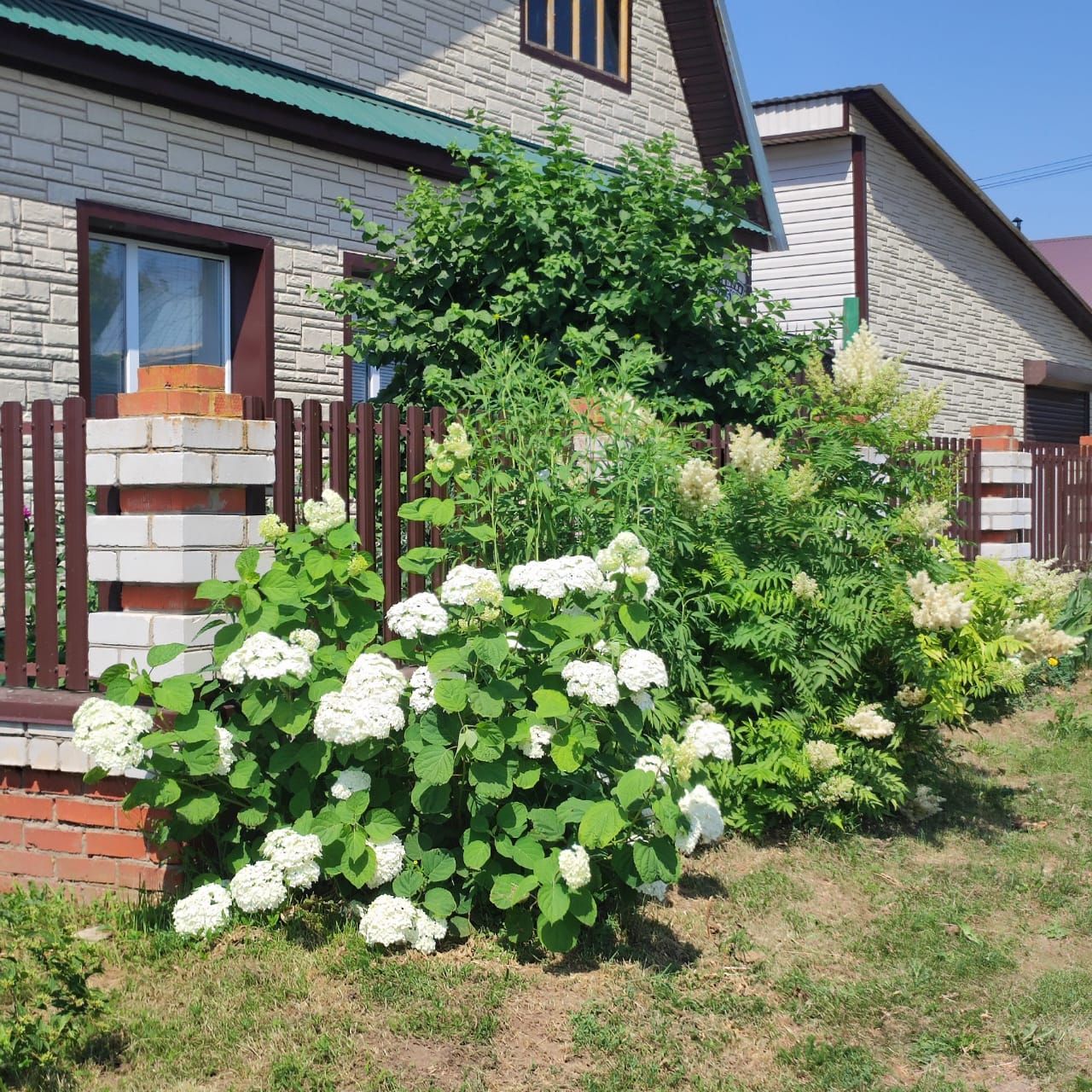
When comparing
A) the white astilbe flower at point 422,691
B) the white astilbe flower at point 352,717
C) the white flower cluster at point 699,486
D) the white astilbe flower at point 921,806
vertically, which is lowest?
the white astilbe flower at point 921,806

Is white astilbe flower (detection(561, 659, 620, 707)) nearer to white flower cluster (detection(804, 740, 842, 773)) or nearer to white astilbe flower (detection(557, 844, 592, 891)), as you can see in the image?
white astilbe flower (detection(557, 844, 592, 891))

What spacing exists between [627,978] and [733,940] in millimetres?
489

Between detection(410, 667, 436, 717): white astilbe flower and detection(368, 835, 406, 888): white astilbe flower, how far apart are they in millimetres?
411

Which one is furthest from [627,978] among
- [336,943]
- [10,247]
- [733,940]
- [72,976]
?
[10,247]

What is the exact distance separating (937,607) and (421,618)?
2004mm

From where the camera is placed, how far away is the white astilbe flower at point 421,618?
152 inches

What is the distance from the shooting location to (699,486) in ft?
15.6

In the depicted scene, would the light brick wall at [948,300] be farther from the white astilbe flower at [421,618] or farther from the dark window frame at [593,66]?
the white astilbe flower at [421,618]

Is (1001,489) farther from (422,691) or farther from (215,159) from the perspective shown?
(422,691)

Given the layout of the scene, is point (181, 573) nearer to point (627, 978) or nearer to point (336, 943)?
point (336, 943)

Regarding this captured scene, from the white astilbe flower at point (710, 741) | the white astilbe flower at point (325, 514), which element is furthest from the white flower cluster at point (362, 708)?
the white astilbe flower at point (710, 741)

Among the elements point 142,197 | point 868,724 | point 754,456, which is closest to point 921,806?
point 868,724

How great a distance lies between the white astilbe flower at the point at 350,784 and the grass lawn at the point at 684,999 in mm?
442

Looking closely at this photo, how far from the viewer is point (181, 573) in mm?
4207
